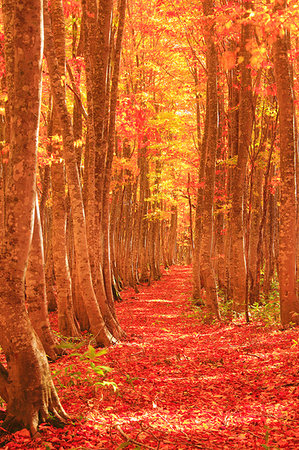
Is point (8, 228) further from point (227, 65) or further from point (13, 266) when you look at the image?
point (227, 65)

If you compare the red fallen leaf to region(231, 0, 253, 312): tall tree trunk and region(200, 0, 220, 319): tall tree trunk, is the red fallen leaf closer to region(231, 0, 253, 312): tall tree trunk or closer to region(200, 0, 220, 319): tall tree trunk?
region(200, 0, 220, 319): tall tree trunk

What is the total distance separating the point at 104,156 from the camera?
30.2ft

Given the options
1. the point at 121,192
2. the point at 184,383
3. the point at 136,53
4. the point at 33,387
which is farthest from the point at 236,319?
the point at 136,53

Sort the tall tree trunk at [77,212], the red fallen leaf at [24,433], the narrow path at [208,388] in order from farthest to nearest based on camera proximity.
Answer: the tall tree trunk at [77,212] → the narrow path at [208,388] → the red fallen leaf at [24,433]

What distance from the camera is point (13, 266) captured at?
11.5 ft

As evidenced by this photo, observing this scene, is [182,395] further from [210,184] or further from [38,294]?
[210,184]

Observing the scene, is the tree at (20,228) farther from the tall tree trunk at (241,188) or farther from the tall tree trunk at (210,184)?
the tall tree trunk at (241,188)

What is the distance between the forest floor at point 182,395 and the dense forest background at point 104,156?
51cm

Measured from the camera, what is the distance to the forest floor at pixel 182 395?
12.7ft

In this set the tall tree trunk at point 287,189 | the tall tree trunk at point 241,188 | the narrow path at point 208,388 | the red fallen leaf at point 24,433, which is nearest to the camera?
the red fallen leaf at point 24,433

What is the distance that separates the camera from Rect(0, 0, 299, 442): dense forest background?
3.53 metres

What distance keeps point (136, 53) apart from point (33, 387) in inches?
697

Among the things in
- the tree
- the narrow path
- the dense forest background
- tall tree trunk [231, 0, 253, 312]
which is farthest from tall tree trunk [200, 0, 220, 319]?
the tree

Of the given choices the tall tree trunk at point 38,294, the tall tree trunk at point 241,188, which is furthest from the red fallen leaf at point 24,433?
the tall tree trunk at point 241,188
